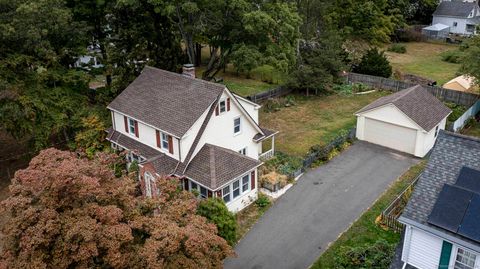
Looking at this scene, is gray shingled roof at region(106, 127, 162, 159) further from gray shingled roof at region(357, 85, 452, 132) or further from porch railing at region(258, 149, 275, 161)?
gray shingled roof at region(357, 85, 452, 132)

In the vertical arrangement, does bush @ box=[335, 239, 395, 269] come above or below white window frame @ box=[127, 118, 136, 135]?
below

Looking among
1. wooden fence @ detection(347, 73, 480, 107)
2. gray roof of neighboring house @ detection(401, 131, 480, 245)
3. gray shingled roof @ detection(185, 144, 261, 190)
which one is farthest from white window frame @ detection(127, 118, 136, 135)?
wooden fence @ detection(347, 73, 480, 107)

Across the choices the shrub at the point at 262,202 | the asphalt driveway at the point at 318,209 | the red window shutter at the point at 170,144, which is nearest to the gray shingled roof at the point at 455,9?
the asphalt driveway at the point at 318,209

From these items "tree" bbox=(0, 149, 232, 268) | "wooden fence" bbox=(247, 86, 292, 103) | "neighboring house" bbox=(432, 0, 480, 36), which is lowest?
"wooden fence" bbox=(247, 86, 292, 103)

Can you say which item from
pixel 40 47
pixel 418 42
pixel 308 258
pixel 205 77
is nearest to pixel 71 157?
pixel 308 258

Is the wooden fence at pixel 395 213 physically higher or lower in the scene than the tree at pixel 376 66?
lower

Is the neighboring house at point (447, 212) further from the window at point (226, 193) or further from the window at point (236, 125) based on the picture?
the window at point (236, 125)
